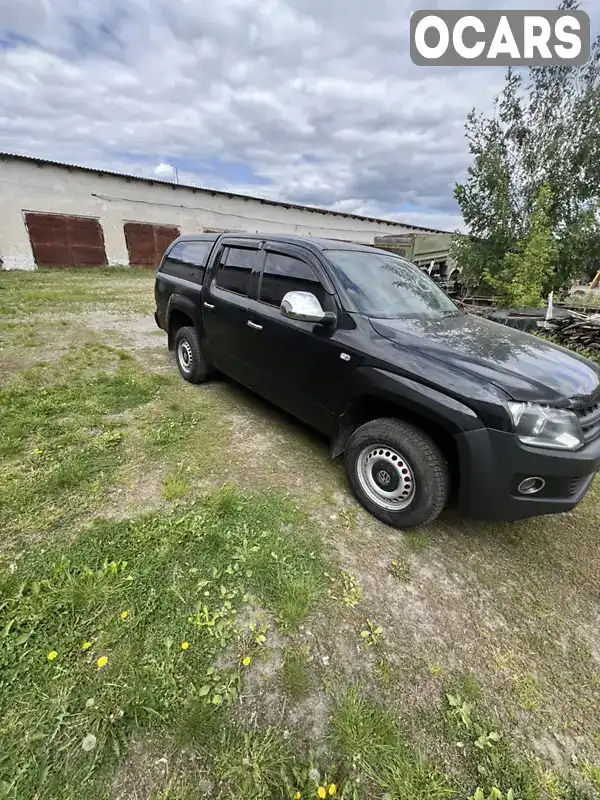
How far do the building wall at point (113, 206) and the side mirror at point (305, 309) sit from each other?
1719 centimetres

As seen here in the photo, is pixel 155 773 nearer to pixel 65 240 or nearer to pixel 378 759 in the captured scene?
pixel 378 759

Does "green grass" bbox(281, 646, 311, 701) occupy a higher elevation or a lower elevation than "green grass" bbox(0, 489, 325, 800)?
lower

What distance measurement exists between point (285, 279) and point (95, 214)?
17226 millimetres

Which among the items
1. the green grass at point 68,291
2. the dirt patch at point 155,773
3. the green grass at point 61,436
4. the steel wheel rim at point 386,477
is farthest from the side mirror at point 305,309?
the green grass at point 68,291

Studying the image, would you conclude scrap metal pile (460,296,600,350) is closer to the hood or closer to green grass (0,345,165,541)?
the hood

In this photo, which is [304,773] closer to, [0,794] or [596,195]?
[0,794]

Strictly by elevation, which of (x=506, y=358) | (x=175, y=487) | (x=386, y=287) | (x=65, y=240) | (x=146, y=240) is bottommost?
(x=175, y=487)

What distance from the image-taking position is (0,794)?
1.24m

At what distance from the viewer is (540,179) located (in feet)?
31.3

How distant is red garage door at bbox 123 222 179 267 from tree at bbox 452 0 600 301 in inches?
551

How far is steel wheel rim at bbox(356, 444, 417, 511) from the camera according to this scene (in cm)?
241

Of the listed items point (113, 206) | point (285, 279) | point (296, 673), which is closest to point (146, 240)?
point (113, 206)

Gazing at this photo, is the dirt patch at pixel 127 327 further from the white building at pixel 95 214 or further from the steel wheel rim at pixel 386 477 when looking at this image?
the white building at pixel 95 214

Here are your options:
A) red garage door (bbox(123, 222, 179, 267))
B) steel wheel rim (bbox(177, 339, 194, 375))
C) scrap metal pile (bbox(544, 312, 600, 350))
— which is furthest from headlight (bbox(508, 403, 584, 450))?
red garage door (bbox(123, 222, 179, 267))
